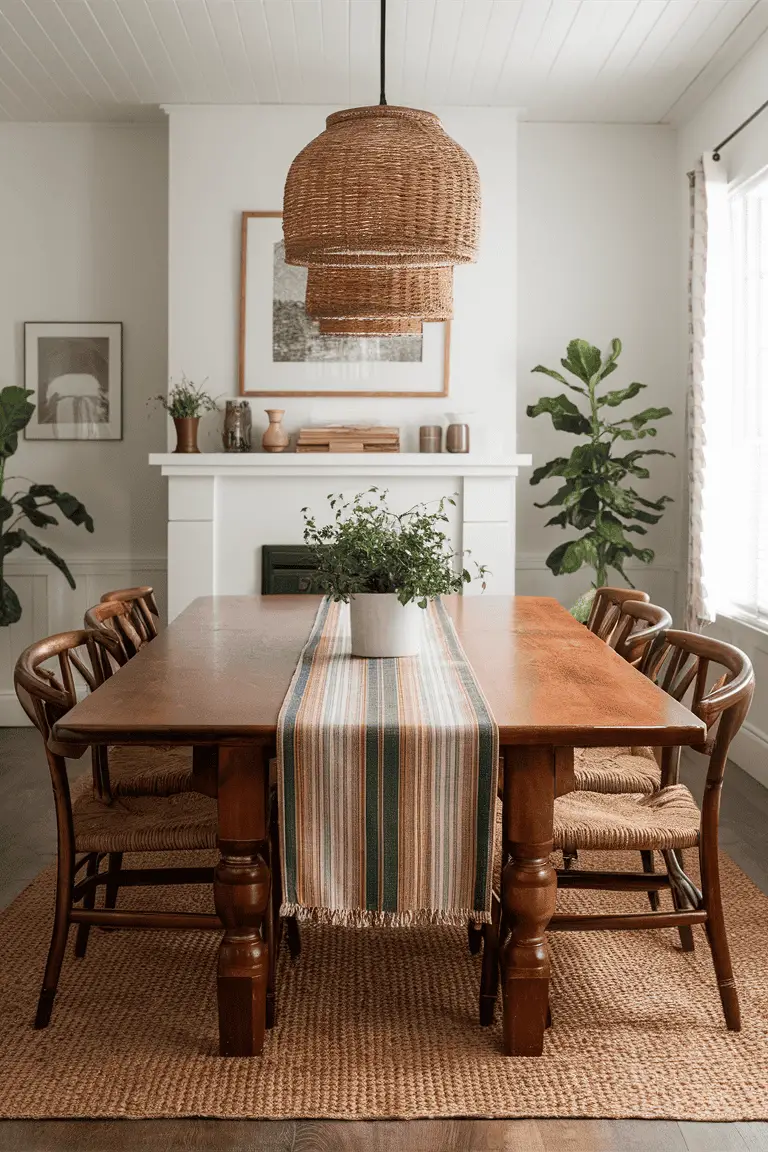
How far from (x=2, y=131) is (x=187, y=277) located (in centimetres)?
131

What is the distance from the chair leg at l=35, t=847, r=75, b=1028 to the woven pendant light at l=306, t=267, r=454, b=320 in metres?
1.68

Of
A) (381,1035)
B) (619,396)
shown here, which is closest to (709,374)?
(619,396)

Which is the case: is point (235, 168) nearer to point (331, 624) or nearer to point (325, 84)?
point (325, 84)

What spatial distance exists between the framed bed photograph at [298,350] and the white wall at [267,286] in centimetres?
5

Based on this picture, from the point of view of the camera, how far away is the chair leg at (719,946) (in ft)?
7.55

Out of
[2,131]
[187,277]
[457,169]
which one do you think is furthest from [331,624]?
[2,131]

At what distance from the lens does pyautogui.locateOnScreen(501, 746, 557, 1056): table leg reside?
212 cm

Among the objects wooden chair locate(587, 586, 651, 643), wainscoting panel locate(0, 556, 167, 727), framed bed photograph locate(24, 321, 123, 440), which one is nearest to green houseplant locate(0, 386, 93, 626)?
wainscoting panel locate(0, 556, 167, 727)

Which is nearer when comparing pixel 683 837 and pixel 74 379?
pixel 683 837

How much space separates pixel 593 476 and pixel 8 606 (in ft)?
9.46

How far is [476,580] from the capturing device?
206 inches

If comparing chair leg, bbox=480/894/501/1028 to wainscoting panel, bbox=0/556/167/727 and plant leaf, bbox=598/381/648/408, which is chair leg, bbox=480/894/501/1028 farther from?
wainscoting panel, bbox=0/556/167/727

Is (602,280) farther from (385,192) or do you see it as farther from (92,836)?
(92,836)

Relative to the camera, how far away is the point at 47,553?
514 cm
